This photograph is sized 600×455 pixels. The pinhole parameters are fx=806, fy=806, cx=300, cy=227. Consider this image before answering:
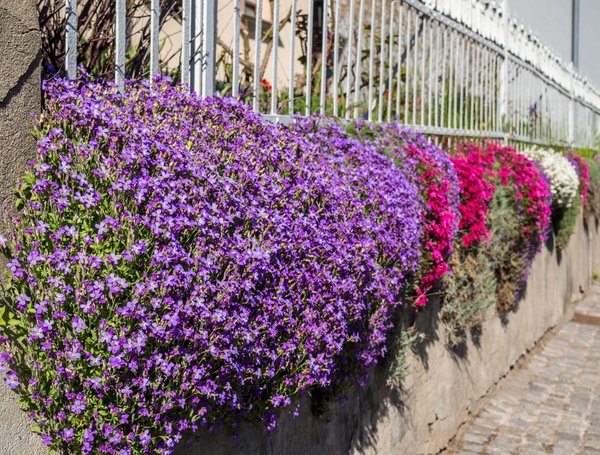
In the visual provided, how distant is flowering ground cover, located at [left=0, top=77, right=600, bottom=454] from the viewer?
2.03 meters

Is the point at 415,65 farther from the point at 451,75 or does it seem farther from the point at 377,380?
→ the point at 377,380

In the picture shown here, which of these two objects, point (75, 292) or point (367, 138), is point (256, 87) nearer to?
point (367, 138)

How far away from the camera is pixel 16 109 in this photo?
2205 millimetres

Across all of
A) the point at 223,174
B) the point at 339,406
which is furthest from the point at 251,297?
the point at 339,406

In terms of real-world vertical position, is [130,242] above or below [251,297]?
above

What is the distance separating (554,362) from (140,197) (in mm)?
6200

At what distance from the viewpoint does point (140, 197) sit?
214 cm

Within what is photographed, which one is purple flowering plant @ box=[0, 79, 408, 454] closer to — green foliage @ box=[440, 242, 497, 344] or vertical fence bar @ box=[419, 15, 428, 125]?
green foliage @ box=[440, 242, 497, 344]

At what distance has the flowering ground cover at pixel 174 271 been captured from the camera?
2.03m

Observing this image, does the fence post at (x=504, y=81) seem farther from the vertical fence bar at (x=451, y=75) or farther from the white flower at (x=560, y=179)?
the vertical fence bar at (x=451, y=75)

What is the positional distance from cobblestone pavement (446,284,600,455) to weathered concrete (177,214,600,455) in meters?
0.13

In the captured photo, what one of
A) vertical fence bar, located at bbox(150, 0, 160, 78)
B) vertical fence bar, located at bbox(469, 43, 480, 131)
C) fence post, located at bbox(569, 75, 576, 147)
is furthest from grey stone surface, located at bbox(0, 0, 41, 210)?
fence post, located at bbox(569, 75, 576, 147)

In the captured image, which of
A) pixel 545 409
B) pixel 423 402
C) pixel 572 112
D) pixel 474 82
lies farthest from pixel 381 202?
pixel 572 112

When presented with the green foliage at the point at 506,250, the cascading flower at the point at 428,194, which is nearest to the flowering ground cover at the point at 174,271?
the cascading flower at the point at 428,194
